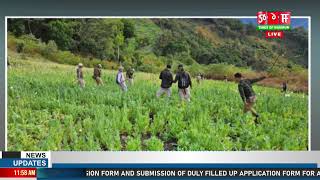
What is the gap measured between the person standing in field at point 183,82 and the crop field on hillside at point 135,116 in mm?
114

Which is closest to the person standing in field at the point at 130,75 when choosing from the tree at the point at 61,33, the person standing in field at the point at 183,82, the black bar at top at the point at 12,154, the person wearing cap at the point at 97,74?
the person wearing cap at the point at 97,74

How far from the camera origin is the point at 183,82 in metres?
13.2

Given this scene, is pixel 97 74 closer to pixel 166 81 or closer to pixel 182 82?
pixel 166 81

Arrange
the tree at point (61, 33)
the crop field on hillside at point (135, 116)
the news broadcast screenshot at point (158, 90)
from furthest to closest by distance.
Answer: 1. the tree at point (61, 33)
2. the crop field on hillside at point (135, 116)
3. the news broadcast screenshot at point (158, 90)

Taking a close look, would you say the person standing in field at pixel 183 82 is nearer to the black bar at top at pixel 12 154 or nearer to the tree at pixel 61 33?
the tree at pixel 61 33

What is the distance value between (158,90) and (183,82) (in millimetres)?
530

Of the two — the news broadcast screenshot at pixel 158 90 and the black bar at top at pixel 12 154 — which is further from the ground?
the news broadcast screenshot at pixel 158 90

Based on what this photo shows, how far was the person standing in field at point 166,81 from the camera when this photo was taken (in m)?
13.2

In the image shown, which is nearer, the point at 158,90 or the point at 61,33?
the point at 61,33

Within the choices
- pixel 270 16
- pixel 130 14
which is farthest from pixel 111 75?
pixel 270 16

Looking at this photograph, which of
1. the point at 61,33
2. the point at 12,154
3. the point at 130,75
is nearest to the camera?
the point at 12,154

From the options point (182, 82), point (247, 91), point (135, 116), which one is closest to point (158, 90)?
point (182, 82)

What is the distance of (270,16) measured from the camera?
502 inches

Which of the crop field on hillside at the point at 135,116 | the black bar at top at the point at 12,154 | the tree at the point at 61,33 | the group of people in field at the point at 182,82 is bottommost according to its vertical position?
the black bar at top at the point at 12,154
